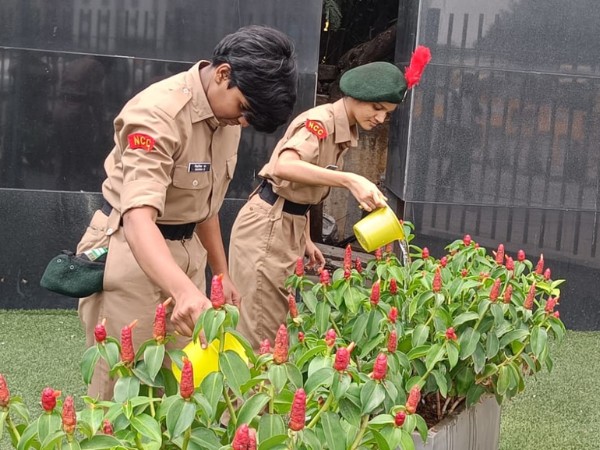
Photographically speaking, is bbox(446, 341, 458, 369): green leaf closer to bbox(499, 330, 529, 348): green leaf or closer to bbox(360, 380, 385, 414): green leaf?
bbox(499, 330, 529, 348): green leaf

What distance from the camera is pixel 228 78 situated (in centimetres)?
239

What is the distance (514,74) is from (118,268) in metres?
3.66

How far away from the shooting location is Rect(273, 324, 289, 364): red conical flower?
177 cm

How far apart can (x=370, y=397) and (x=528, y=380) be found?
3.14 m

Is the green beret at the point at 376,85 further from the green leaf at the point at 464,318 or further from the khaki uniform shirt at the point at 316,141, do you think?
the green leaf at the point at 464,318

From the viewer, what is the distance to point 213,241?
2.96 metres

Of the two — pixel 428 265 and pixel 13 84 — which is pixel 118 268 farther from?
pixel 13 84

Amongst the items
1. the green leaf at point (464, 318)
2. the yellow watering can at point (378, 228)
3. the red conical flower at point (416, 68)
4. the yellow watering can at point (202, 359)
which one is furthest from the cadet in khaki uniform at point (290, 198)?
the yellow watering can at point (202, 359)

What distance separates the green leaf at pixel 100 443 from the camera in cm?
167

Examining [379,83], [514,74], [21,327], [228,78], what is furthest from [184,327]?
[514,74]

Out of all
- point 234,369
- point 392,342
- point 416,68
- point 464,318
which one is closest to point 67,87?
point 416,68

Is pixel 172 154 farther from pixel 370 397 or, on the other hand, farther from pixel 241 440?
pixel 241 440

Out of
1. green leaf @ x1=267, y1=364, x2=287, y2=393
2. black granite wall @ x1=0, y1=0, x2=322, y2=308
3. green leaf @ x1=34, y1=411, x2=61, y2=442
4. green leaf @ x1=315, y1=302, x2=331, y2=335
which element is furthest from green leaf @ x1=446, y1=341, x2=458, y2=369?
black granite wall @ x1=0, y1=0, x2=322, y2=308

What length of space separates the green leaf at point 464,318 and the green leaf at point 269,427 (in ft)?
3.58
